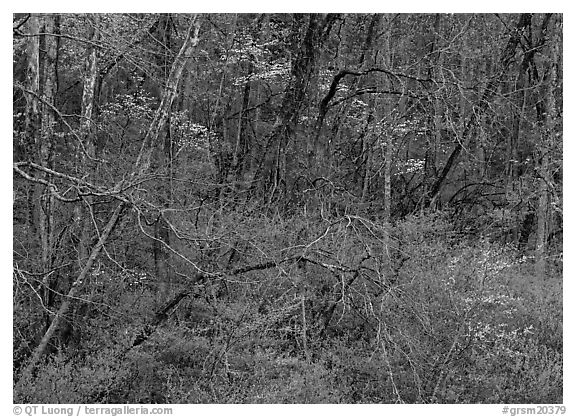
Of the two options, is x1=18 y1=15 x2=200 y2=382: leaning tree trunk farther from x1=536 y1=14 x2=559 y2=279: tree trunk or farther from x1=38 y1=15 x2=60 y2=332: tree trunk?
x1=536 y1=14 x2=559 y2=279: tree trunk

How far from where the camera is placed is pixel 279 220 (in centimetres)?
1085

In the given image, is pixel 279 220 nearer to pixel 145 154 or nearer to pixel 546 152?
pixel 145 154

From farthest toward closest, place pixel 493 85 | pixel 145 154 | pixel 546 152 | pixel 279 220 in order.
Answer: pixel 493 85
pixel 546 152
pixel 279 220
pixel 145 154

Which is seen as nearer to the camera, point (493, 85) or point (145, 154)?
point (145, 154)

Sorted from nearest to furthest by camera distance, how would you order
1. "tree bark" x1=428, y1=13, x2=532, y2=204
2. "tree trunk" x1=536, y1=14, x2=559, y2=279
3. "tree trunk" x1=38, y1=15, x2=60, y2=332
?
"tree trunk" x1=38, y1=15, x2=60, y2=332
"tree trunk" x1=536, y1=14, x2=559, y2=279
"tree bark" x1=428, y1=13, x2=532, y2=204

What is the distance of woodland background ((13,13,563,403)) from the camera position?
8297mm

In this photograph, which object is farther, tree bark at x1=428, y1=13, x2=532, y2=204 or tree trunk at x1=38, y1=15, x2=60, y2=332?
tree bark at x1=428, y1=13, x2=532, y2=204

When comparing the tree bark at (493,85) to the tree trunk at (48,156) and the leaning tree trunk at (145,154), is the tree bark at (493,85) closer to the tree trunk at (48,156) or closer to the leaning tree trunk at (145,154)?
the leaning tree trunk at (145,154)

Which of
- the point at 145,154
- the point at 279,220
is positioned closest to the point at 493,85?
the point at 279,220

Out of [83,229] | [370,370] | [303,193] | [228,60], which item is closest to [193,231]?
[83,229]

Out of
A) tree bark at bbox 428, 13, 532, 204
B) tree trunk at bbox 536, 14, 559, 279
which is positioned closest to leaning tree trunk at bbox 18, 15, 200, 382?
tree bark at bbox 428, 13, 532, 204

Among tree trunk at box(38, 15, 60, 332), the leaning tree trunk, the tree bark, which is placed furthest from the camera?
the tree bark

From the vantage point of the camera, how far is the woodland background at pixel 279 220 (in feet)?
27.2

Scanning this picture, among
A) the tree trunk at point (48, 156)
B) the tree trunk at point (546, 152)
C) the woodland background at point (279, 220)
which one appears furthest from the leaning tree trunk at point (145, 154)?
the tree trunk at point (546, 152)
